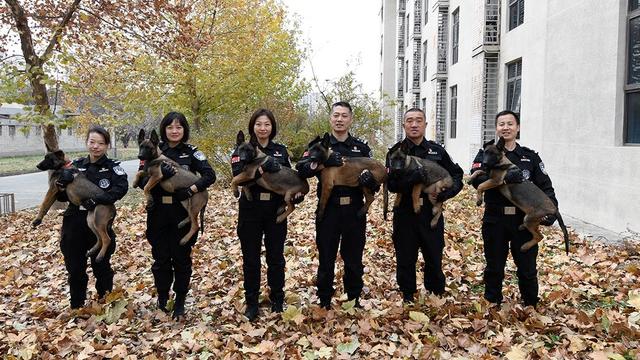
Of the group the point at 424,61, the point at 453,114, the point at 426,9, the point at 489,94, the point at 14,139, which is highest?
the point at 426,9

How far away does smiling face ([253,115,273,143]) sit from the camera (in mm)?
4953

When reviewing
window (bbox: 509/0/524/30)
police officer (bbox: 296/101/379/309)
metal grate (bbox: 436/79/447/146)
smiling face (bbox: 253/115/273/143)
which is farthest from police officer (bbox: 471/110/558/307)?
metal grate (bbox: 436/79/447/146)

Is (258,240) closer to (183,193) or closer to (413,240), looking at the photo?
(183,193)

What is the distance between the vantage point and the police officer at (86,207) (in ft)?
16.7

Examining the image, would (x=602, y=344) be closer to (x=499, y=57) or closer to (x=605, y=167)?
(x=605, y=167)

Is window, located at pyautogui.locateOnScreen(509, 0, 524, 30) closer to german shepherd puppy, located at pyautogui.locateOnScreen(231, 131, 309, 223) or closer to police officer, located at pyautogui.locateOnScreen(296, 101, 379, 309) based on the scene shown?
police officer, located at pyautogui.locateOnScreen(296, 101, 379, 309)

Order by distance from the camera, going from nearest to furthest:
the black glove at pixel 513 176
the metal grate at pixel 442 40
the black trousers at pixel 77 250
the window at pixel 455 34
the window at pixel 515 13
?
the black glove at pixel 513 176
the black trousers at pixel 77 250
the window at pixel 515 13
the window at pixel 455 34
the metal grate at pixel 442 40

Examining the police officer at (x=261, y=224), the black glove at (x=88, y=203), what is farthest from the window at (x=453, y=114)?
the black glove at (x=88, y=203)

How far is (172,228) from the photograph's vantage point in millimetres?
5051

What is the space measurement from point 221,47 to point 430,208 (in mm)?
15788

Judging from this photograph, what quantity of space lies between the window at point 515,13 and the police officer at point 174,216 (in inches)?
494

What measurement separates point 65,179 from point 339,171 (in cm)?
273

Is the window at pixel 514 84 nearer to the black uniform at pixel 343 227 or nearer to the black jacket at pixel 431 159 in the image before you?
the black jacket at pixel 431 159

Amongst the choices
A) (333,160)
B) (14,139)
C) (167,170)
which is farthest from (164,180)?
(14,139)
